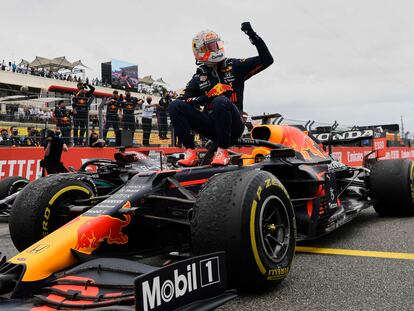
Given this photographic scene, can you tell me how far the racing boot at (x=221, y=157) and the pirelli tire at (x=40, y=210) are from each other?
1.18m

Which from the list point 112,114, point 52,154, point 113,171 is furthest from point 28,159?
point 113,171

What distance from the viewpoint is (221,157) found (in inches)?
145

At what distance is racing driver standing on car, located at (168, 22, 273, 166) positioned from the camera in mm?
3881

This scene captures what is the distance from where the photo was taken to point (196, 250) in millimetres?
2500

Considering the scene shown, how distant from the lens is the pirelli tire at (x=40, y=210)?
3.26m

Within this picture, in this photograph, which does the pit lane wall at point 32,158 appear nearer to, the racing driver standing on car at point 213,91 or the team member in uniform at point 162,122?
the team member in uniform at point 162,122

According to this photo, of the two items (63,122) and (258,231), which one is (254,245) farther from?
(63,122)

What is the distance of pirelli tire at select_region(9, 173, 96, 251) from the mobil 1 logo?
5.37 ft

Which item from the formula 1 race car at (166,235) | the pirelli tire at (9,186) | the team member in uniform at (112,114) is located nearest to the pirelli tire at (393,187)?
the formula 1 race car at (166,235)

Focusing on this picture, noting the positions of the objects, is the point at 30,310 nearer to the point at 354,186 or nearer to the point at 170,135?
the point at 354,186

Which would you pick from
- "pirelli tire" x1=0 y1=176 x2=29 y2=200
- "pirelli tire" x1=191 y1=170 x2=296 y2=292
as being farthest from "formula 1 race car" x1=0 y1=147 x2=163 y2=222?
"pirelli tire" x1=191 y1=170 x2=296 y2=292

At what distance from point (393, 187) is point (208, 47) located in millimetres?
2966

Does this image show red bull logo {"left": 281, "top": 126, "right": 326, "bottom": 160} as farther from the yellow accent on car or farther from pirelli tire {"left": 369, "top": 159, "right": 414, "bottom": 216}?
the yellow accent on car

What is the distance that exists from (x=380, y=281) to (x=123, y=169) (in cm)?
372
